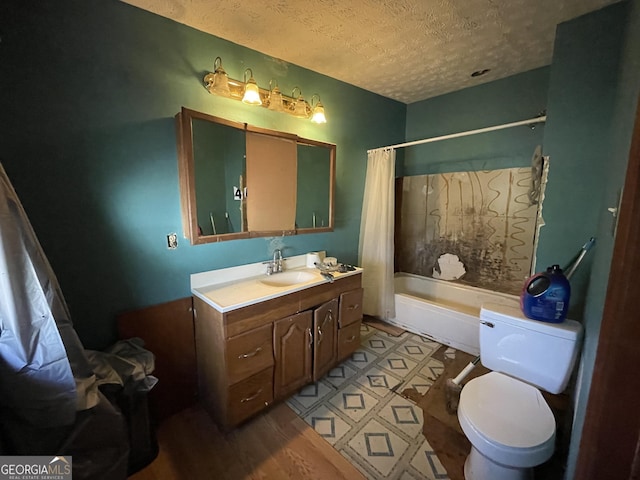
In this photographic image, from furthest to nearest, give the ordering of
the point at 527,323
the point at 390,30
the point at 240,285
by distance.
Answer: the point at 240,285
the point at 390,30
the point at 527,323

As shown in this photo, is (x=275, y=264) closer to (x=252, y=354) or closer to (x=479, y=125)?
(x=252, y=354)

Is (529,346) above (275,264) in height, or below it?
below

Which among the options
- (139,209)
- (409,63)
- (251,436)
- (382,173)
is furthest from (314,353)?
(409,63)

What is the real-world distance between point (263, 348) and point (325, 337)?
21.8 inches

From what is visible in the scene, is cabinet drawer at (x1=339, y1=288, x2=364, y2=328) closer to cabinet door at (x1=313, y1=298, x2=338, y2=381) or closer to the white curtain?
cabinet door at (x1=313, y1=298, x2=338, y2=381)

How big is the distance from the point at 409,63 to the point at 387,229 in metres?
1.47

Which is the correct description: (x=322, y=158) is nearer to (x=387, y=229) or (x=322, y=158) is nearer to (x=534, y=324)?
(x=387, y=229)

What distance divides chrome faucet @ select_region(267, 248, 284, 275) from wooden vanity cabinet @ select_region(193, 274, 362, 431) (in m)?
0.39

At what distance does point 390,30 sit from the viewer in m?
1.66

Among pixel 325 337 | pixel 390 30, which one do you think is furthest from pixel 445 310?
pixel 390 30

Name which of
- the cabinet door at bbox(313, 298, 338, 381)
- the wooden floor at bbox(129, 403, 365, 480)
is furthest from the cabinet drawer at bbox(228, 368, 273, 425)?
the cabinet door at bbox(313, 298, 338, 381)

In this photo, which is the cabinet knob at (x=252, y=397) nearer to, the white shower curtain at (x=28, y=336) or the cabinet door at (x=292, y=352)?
the cabinet door at (x=292, y=352)

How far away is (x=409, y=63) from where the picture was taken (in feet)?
6.86

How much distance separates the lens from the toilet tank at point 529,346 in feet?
4.42
